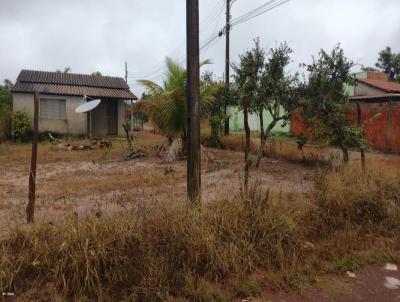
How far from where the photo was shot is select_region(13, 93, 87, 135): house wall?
16.9m

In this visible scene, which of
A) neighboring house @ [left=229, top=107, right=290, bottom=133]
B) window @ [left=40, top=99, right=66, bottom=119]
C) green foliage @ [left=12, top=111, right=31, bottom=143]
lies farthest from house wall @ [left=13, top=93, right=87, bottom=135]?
neighboring house @ [left=229, top=107, right=290, bottom=133]

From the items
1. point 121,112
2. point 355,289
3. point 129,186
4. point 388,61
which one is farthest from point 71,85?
point 388,61

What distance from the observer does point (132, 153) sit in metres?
11.1

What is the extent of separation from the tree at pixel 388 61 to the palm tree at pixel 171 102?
3325 centimetres

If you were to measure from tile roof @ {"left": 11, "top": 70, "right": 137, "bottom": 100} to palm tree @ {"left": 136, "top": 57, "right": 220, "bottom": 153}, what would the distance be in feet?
27.7

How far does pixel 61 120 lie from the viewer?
17.6m

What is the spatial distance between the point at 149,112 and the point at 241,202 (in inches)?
270

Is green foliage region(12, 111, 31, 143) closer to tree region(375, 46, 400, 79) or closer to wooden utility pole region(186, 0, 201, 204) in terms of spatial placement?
wooden utility pole region(186, 0, 201, 204)

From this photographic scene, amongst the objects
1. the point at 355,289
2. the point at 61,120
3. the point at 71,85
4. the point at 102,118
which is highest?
the point at 71,85

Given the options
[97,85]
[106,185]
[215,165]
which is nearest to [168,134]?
[215,165]

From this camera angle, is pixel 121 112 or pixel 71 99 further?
pixel 121 112

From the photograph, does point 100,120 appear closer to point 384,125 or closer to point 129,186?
point 129,186

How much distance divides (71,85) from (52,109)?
2120 millimetres

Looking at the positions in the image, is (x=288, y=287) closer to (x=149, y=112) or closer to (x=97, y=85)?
(x=149, y=112)
